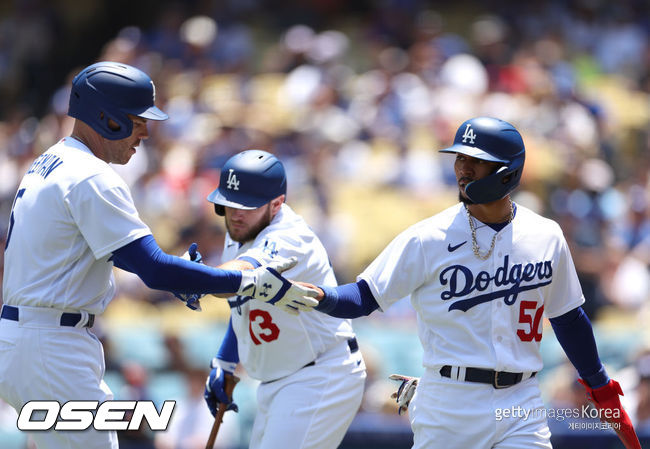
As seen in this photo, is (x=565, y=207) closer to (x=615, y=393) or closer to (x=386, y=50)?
(x=386, y=50)

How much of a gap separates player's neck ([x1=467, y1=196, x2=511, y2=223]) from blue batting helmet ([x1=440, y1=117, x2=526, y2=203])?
73mm

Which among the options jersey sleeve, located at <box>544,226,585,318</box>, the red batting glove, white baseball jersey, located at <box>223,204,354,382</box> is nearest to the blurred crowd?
the red batting glove

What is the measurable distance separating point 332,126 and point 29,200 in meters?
7.03

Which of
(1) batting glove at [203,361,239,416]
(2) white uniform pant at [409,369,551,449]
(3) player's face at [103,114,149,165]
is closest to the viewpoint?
(2) white uniform pant at [409,369,551,449]

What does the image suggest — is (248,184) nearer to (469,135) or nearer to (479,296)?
(469,135)

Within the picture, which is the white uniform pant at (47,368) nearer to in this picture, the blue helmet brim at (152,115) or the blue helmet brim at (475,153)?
the blue helmet brim at (152,115)

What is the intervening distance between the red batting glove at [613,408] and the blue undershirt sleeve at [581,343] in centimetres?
3

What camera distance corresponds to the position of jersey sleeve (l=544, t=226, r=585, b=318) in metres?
4.07

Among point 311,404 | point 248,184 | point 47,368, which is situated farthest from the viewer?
point 248,184

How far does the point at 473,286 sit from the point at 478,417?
1.78 ft

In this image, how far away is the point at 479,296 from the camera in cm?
391

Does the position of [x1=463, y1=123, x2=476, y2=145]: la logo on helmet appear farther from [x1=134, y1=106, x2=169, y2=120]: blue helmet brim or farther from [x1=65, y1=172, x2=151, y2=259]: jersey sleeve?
[x1=65, y1=172, x2=151, y2=259]: jersey sleeve

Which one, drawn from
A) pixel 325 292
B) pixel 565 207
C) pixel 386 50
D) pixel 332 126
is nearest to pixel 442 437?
pixel 325 292

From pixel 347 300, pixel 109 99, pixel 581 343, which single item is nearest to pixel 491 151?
pixel 347 300
